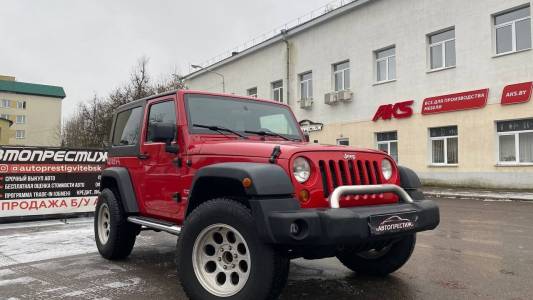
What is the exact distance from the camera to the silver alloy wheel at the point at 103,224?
6.30 m

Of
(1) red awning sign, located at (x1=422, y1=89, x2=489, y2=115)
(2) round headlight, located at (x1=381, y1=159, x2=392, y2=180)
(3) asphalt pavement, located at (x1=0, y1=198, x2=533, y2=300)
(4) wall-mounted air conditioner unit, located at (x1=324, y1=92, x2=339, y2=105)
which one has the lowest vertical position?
(3) asphalt pavement, located at (x1=0, y1=198, x2=533, y2=300)

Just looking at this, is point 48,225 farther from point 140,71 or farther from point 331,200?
point 140,71

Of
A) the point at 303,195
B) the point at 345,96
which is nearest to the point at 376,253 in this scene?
the point at 303,195

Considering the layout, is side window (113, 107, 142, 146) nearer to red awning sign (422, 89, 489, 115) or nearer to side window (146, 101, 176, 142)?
side window (146, 101, 176, 142)

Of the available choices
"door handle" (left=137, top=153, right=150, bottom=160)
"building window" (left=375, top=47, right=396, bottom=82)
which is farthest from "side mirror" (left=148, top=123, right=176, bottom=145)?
"building window" (left=375, top=47, right=396, bottom=82)

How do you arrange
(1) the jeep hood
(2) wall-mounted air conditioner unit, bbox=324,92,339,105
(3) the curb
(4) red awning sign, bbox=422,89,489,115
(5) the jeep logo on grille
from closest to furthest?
(1) the jeep hood
(5) the jeep logo on grille
(3) the curb
(4) red awning sign, bbox=422,89,489,115
(2) wall-mounted air conditioner unit, bbox=324,92,339,105

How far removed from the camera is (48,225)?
946 centimetres

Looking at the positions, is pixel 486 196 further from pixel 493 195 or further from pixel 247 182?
pixel 247 182

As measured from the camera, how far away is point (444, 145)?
21.1 metres

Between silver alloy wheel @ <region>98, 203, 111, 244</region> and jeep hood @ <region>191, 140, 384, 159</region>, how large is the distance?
235 centimetres

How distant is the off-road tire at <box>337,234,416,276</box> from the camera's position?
4895mm

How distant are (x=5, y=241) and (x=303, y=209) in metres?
6.14

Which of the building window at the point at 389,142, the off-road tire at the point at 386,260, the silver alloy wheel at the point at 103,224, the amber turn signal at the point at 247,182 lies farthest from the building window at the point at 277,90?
the amber turn signal at the point at 247,182

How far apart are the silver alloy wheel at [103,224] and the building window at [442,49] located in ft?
60.5
